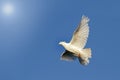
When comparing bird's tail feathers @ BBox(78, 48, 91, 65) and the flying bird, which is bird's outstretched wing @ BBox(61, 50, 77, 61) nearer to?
the flying bird

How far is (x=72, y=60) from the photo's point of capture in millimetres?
22453

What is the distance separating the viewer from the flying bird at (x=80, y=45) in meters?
21.4

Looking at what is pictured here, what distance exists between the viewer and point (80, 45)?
872 inches

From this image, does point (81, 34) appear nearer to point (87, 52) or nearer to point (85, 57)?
point (87, 52)

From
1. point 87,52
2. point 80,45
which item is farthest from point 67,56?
point 87,52

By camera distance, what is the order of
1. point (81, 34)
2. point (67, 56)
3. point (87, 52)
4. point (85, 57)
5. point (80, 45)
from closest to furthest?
point (85, 57) → point (87, 52) → point (81, 34) → point (80, 45) → point (67, 56)

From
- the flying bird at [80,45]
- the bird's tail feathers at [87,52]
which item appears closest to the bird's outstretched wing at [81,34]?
the flying bird at [80,45]

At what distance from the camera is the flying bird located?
2141 cm

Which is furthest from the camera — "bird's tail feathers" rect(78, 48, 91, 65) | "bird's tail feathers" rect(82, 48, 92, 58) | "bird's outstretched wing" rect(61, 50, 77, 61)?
"bird's outstretched wing" rect(61, 50, 77, 61)

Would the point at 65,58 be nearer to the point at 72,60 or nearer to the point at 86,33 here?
the point at 72,60

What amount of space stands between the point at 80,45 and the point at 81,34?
2.12 ft

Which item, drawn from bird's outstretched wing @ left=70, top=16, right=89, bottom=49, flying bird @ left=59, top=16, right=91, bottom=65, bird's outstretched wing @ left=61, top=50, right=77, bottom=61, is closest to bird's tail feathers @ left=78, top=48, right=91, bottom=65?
flying bird @ left=59, top=16, right=91, bottom=65

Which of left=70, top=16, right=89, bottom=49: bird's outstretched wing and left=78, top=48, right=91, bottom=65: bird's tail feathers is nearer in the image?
left=78, top=48, right=91, bottom=65: bird's tail feathers

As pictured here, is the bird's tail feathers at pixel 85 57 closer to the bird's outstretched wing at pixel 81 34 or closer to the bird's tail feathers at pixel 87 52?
the bird's tail feathers at pixel 87 52
